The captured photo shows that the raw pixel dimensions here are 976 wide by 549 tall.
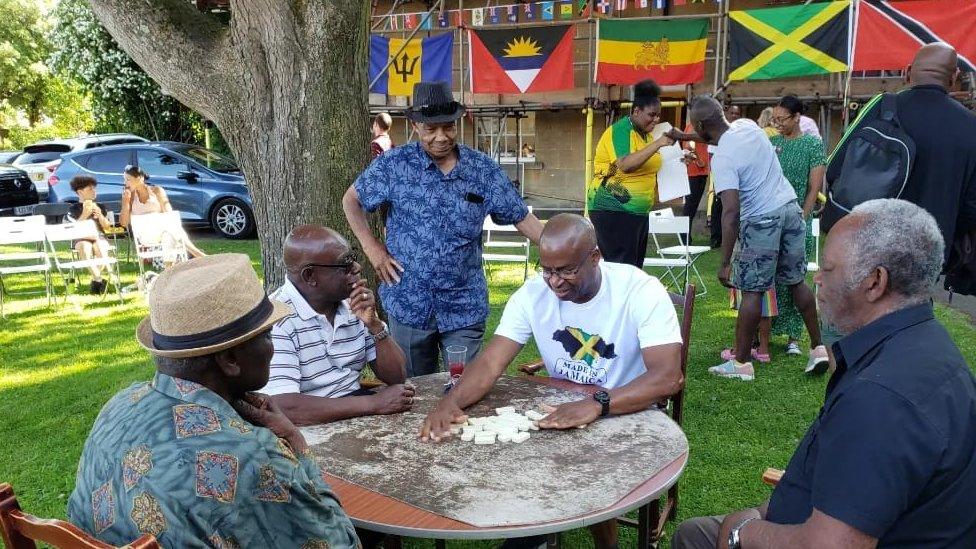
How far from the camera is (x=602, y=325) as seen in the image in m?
2.99

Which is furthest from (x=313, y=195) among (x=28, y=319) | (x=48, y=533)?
(x=28, y=319)

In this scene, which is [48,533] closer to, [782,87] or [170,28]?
[170,28]

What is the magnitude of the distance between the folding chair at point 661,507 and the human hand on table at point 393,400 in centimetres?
77

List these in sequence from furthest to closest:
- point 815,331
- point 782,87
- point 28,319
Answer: point 782,87 < point 28,319 < point 815,331

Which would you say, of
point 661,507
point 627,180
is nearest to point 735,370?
point 627,180

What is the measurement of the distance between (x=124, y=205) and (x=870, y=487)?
9814mm

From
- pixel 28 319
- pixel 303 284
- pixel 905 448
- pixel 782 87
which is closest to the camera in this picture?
pixel 905 448

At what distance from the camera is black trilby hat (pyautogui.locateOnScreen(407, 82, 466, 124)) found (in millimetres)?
3840

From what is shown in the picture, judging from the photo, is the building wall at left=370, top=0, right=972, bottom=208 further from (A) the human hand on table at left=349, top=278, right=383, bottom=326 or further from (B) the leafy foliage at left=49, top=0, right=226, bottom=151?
(A) the human hand on table at left=349, top=278, right=383, bottom=326

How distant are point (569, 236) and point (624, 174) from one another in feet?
10.7

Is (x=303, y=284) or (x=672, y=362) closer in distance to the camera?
(x=672, y=362)

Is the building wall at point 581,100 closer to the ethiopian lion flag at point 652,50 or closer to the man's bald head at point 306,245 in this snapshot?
the ethiopian lion flag at point 652,50

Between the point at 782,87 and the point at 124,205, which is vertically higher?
the point at 782,87

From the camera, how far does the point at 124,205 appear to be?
373 inches
